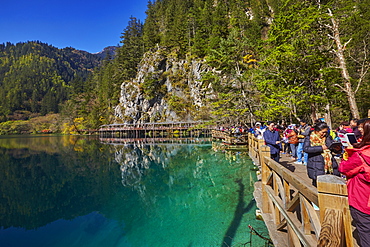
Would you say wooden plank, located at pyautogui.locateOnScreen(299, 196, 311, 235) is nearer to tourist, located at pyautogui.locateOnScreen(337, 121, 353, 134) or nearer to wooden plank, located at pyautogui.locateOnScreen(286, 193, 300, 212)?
wooden plank, located at pyautogui.locateOnScreen(286, 193, 300, 212)

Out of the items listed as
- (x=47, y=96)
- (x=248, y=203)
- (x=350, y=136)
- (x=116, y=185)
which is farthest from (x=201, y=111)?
(x=47, y=96)

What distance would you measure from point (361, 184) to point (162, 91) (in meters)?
49.9

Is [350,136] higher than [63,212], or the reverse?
[350,136]

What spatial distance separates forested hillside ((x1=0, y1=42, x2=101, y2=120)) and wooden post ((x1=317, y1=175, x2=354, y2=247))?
8144cm

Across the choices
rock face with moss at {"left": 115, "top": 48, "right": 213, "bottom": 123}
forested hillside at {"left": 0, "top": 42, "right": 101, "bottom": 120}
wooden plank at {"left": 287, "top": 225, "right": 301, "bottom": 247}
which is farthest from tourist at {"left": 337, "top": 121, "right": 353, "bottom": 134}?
forested hillside at {"left": 0, "top": 42, "right": 101, "bottom": 120}

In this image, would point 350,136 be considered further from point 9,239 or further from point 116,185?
point 116,185

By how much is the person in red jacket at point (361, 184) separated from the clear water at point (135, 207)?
3.53 meters

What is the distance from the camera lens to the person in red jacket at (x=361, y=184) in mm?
1961

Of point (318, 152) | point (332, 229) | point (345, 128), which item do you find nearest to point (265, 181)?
point (318, 152)

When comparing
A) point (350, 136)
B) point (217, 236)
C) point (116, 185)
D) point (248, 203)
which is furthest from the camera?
point (116, 185)

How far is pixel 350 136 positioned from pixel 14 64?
198m

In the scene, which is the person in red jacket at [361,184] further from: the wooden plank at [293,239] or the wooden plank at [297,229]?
the wooden plank at [293,239]

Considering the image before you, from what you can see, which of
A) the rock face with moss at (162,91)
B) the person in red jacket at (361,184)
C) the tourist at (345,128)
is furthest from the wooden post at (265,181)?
the rock face with moss at (162,91)

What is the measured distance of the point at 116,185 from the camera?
12164 millimetres
